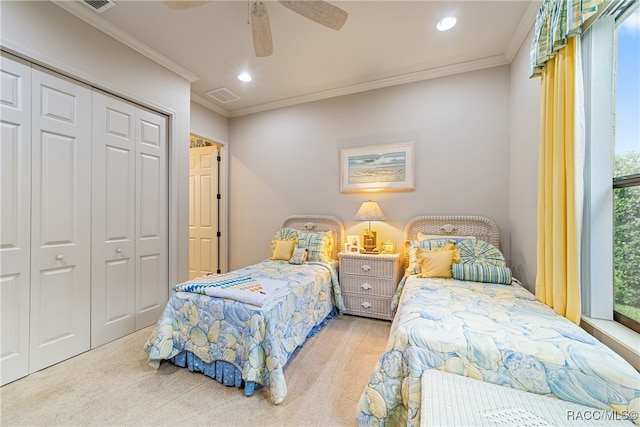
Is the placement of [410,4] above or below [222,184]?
above

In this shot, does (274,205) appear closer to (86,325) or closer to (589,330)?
(86,325)

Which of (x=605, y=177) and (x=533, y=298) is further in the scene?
(x=533, y=298)

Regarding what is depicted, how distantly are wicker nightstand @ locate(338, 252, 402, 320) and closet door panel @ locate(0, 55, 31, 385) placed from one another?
277 centimetres

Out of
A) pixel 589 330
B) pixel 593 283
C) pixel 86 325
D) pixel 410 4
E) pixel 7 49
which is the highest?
pixel 410 4

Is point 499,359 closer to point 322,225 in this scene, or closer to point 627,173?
point 627,173

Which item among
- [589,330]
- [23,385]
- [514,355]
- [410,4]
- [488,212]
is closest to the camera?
[514,355]

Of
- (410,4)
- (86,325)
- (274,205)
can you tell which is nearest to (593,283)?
(410,4)

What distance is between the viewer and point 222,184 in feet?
14.0

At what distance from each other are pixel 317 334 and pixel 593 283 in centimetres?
217

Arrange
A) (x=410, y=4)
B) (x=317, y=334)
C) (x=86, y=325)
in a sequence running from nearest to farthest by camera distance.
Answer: (x=410, y=4) < (x=86, y=325) < (x=317, y=334)

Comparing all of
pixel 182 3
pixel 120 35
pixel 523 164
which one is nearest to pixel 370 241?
pixel 523 164

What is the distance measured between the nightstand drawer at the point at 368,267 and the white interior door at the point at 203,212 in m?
2.29

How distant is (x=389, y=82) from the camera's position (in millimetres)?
3291

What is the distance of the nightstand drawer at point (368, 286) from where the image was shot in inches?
116
